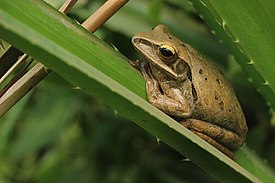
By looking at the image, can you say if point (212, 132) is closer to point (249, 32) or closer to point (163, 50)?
point (163, 50)

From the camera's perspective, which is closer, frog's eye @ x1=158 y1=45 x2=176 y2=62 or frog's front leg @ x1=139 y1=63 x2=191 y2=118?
frog's front leg @ x1=139 y1=63 x2=191 y2=118

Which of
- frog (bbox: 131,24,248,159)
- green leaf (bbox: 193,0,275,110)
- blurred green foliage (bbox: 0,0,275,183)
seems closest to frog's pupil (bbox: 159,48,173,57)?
frog (bbox: 131,24,248,159)

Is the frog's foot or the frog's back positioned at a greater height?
the frog's back

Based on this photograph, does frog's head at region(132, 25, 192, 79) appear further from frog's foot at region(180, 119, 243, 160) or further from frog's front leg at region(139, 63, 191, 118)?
frog's foot at region(180, 119, 243, 160)

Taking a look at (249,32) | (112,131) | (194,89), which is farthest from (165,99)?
(112,131)

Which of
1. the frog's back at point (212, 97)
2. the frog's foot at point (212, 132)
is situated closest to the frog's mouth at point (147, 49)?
the frog's back at point (212, 97)

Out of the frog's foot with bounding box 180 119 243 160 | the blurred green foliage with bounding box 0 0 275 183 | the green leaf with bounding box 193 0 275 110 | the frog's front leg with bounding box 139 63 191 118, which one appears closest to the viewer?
the green leaf with bounding box 193 0 275 110

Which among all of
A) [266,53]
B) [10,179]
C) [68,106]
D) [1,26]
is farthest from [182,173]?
[1,26]

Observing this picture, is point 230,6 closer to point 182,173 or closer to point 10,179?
point 182,173

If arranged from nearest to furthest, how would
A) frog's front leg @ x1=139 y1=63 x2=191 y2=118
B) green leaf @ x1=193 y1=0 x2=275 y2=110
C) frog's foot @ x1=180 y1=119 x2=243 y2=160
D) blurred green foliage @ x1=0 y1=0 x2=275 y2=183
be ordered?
1. green leaf @ x1=193 y1=0 x2=275 y2=110
2. frog's front leg @ x1=139 y1=63 x2=191 y2=118
3. frog's foot @ x1=180 y1=119 x2=243 y2=160
4. blurred green foliage @ x1=0 y1=0 x2=275 y2=183
